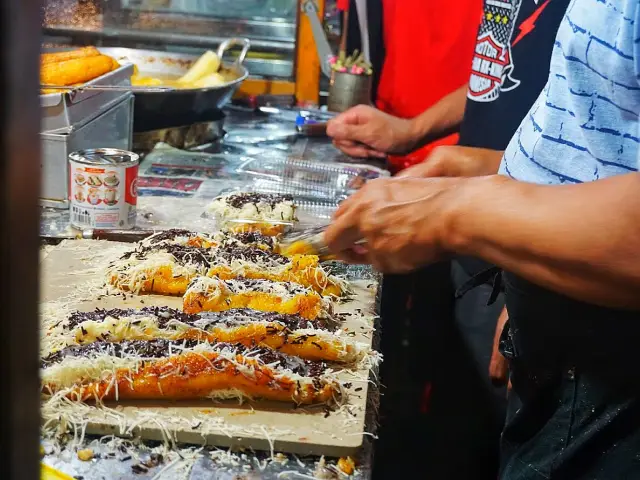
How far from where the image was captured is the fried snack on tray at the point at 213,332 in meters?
1.71

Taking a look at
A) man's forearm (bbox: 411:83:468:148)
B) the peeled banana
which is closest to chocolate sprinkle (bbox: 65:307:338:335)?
man's forearm (bbox: 411:83:468:148)

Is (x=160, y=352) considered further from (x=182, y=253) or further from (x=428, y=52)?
(x=428, y=52)

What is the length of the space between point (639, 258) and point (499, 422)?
1.86 meters

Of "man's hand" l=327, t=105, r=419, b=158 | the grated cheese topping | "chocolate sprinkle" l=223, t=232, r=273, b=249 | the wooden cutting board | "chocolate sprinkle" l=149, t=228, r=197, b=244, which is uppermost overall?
"man's hand" l=327, t=105, r=419, b=158

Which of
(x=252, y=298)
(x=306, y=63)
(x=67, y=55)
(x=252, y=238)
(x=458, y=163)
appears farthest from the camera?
(x=306, y=63)

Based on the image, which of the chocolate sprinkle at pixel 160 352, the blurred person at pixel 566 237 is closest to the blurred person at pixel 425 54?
the blurred person at pixel 566 237

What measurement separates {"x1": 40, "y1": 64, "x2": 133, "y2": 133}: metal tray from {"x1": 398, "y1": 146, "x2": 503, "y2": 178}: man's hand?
133cm

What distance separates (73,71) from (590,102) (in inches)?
85.3

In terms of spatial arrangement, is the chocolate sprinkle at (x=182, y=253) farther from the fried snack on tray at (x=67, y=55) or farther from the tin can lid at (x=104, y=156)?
the fried snack on tray at (x=67, y=55)

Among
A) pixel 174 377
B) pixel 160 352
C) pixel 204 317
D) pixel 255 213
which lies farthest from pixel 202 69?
pixel 174 377

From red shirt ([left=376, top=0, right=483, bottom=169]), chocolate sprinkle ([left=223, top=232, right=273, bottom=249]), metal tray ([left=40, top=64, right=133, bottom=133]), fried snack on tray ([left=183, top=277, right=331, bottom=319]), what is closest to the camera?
fried snack on tray ([left=183, top=277, right=331, bottom=319])

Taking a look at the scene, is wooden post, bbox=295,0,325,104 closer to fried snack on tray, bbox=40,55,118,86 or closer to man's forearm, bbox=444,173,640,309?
fried snack on tray, bbox=40,55,118,86

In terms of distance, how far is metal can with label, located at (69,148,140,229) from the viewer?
2.40 m

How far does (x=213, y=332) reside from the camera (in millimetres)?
1739
